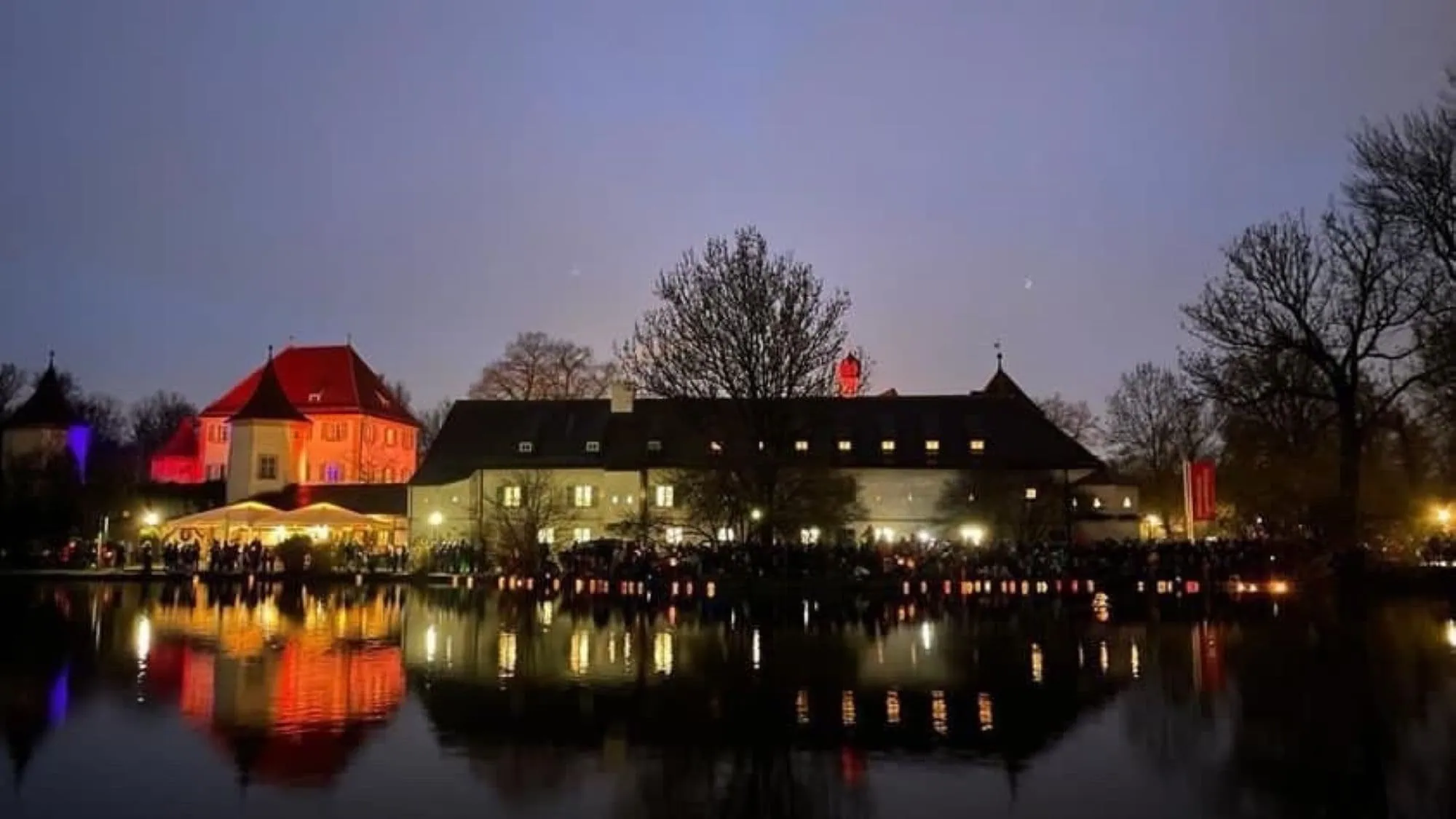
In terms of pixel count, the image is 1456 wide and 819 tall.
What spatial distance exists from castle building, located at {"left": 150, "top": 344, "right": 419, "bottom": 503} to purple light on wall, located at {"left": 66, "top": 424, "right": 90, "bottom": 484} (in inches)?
277

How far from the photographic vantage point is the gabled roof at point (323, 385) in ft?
270

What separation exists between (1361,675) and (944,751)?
880 centimetres

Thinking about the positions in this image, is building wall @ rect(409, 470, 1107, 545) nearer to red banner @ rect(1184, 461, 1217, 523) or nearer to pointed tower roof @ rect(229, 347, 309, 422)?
pointed tower roof @ rect(229, 347, 309, 422)

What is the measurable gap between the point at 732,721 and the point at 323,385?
75051mm

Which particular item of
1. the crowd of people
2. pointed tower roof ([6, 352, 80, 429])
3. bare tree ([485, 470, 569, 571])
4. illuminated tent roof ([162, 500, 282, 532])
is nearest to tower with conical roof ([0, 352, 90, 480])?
pointed tower roof ([6, 352, 80, 429])

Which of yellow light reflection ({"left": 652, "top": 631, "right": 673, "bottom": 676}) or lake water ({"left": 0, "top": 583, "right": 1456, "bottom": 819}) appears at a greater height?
yellow light reflection ({"left": 652, "top": 631, "right": 673, "bottom": 676})

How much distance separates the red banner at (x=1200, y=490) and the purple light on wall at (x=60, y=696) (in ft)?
113

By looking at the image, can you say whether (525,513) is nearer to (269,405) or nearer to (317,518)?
(317,518)

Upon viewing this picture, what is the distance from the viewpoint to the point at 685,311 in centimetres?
4412

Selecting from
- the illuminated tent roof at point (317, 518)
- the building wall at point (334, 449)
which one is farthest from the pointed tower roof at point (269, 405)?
the illuminated tent roof at point (317, 518)

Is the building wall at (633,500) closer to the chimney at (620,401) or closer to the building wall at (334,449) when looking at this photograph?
the chimney at (620,401)

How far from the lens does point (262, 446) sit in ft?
232

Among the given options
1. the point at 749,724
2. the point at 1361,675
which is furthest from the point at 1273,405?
the point at 749,724

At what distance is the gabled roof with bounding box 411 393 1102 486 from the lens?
2435 inches
